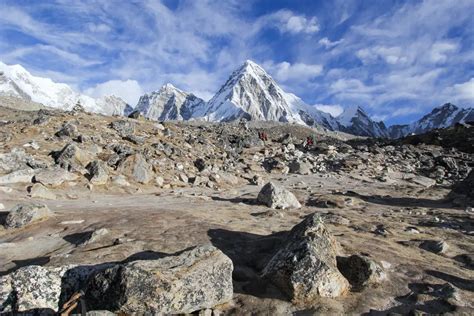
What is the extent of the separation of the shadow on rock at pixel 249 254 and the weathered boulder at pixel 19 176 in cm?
1094

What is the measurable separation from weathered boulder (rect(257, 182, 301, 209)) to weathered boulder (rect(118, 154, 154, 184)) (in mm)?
7536

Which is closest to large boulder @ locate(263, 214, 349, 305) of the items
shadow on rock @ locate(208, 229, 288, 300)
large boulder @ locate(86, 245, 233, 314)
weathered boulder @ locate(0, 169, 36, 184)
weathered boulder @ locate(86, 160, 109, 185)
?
shadow on rock @ locate(208, 229, 288, 300)

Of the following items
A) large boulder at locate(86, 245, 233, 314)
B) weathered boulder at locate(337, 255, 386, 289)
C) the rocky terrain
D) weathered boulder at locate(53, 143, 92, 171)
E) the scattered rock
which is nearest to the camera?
large boulder at locate(86, 245, 233, 314)

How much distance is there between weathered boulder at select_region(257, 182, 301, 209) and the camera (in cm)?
1571

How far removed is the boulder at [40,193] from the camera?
53.1ft

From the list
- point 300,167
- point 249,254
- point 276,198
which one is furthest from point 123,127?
point 249,254

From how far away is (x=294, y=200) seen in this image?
52.6ft

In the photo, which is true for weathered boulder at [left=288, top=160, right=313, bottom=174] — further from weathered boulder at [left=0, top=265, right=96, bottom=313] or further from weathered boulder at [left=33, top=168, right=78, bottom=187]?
weathered boulder at [left=0, top=265, right=96, bottom=313]

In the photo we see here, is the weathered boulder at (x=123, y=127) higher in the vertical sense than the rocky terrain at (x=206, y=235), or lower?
higher

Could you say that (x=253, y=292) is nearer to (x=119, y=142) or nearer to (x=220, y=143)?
(x=119, y=142)

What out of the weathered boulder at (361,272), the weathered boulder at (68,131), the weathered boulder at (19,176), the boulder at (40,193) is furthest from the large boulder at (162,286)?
the weathered boulder at (68,131)

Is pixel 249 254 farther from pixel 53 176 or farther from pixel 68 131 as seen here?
pixel 68 131

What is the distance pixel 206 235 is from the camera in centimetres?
1067

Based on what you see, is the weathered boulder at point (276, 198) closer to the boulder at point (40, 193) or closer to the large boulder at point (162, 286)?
the large boulder at point (162, 286)
